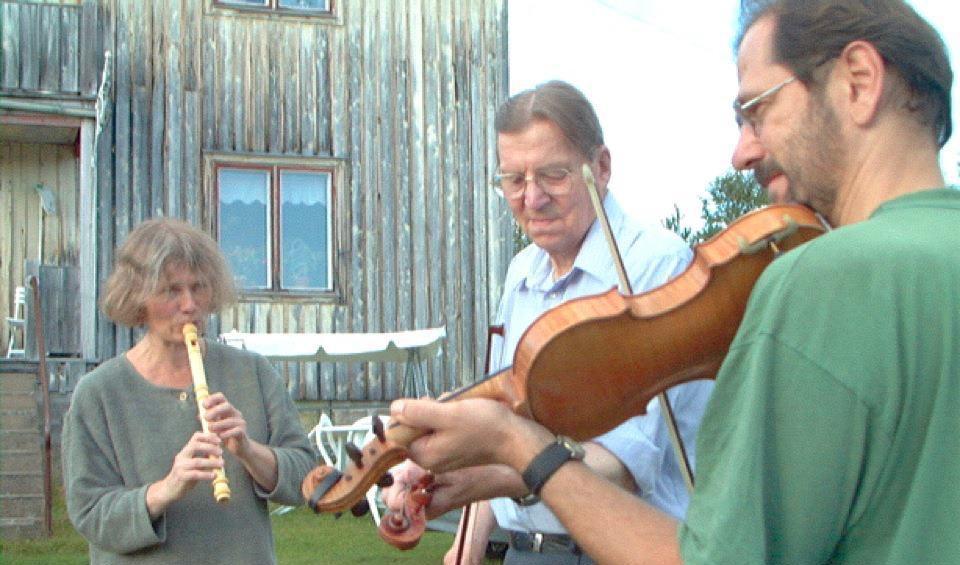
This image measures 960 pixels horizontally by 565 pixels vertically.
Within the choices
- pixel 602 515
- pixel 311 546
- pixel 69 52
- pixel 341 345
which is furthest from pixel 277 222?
pixel 602 515

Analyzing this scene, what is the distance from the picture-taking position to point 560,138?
10.8 ft

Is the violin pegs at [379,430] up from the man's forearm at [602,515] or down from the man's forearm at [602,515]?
up

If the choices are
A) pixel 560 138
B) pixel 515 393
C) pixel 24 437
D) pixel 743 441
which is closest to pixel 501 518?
pixel 560 138

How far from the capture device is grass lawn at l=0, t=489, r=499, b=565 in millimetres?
9000

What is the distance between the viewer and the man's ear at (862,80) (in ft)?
5.75

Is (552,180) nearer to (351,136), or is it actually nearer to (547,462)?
(547,462)

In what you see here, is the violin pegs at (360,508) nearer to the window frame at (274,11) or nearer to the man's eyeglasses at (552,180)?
the man's eyeglasses at (552,180)

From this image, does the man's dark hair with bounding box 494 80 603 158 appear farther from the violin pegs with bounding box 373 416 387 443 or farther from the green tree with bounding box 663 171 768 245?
the green tree with bounding box 663 171 768 245

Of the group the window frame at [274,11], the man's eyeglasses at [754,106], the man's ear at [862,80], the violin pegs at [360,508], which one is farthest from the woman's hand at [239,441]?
the window frame at [274,11]

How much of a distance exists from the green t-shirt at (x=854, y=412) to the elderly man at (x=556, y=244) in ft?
4.39

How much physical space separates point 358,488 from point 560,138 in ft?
4.41

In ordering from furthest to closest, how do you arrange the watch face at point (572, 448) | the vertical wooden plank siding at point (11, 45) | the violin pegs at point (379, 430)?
the vertical wooden plank siding at point (11, 45) → the violin pegs at point (379, 430) → the watch face at point (572, 448)

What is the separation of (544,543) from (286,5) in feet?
40.9

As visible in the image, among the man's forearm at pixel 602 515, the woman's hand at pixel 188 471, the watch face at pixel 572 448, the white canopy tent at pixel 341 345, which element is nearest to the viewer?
the man's forearm at pixel 602 515
